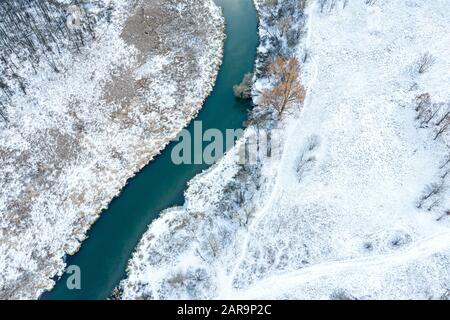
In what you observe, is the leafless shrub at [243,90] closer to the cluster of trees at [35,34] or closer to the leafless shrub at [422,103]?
the leafless shrub at [422,103]

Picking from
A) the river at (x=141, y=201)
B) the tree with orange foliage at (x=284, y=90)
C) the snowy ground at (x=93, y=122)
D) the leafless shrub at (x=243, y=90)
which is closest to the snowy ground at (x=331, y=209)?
the leafless shrub at (x=243, y=90)

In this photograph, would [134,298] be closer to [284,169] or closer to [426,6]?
[284,169]

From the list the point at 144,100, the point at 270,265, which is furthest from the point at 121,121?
the point at 270,265

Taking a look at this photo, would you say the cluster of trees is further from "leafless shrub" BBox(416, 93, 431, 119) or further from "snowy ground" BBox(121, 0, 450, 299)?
"leafless shrub" BBox(416, 93, 431, 119)

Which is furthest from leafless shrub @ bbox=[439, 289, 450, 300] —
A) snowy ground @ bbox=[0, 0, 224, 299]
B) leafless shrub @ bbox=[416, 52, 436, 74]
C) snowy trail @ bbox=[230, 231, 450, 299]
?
snowy ground @ bbox=[0, 0, 224, 299]

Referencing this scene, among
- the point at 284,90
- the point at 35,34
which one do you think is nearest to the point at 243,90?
the point at 284,90

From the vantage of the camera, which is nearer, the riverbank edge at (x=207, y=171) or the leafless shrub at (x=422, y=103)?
the riverbank edge at (x=207, y=171)

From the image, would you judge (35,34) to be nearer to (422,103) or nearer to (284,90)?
(284,90)
